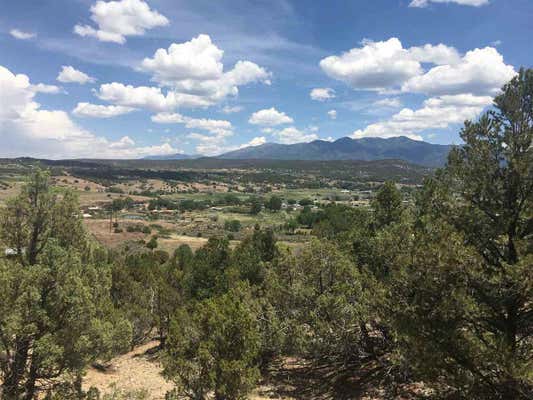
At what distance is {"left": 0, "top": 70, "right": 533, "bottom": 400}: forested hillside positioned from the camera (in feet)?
31.2

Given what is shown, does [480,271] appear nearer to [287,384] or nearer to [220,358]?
[220,358]

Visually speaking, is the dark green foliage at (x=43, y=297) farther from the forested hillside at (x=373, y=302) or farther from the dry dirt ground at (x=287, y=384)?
the dry dirt ground at (x=287, y=384)

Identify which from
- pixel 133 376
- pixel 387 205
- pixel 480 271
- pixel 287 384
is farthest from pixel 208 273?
pixel 480 271

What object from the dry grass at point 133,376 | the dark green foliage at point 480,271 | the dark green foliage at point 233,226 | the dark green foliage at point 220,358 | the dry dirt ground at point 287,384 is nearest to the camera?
the dark green foliage at point 480,271

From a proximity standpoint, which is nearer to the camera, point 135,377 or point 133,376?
point 135,377

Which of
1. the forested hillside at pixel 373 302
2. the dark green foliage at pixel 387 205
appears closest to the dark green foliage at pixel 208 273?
the forested hillside at pixel 373 302

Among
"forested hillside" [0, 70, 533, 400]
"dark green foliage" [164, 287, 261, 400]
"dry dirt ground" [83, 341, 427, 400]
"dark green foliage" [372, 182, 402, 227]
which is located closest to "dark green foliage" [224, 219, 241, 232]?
"dry dirt ground" [83, 341, 427, 400]

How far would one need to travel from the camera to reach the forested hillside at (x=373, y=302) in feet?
31.2

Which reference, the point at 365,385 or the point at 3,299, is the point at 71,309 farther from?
the point at 365,385

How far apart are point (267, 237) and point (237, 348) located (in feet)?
60.6

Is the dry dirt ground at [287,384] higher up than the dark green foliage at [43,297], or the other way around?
the dark green foliage at [43,297]

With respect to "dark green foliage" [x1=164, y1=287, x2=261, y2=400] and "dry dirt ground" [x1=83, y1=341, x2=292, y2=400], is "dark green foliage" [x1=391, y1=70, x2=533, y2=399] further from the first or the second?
"dry dirt ground" [x1=83, y1=341, x2=292, y2=400]

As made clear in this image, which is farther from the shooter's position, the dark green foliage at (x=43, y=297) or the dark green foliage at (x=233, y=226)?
the dark green foliage at (x=233, y=226)

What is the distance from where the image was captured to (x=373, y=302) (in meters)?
13.1
